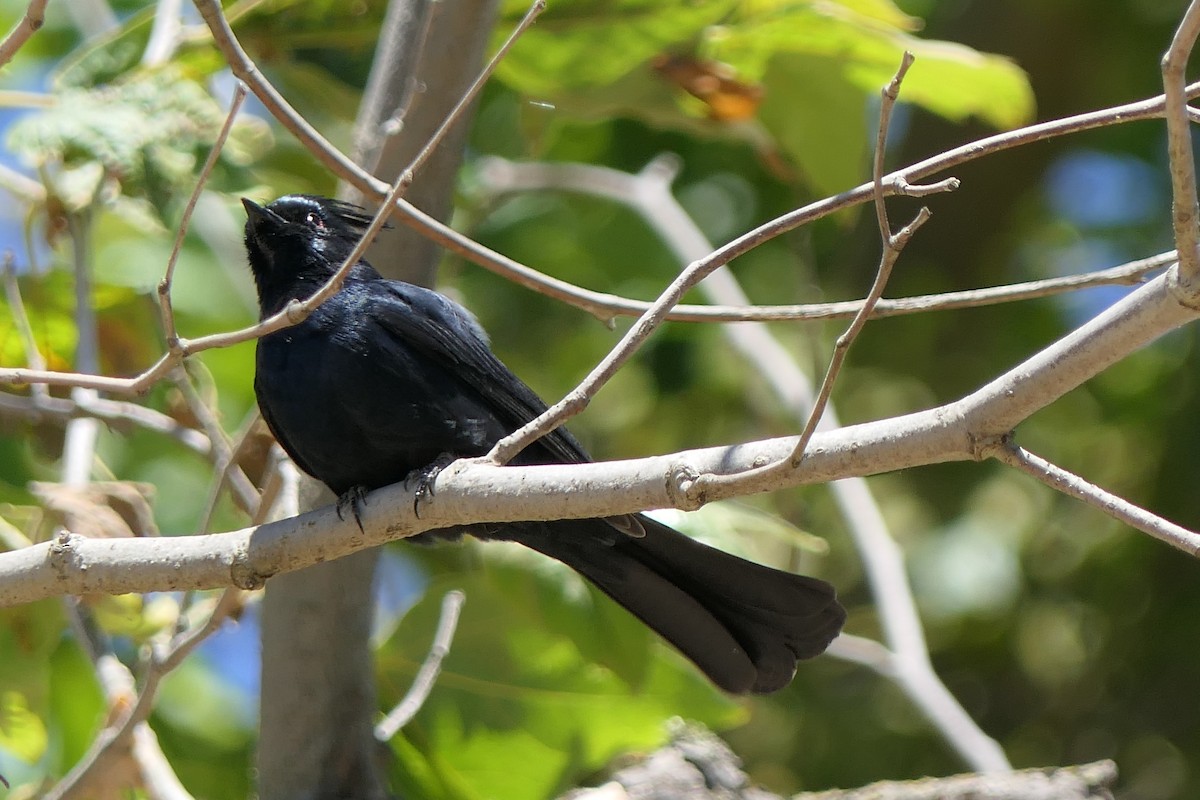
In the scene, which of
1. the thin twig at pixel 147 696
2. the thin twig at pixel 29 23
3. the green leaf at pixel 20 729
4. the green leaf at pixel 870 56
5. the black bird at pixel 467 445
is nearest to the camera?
the thin twig at pixel 29 23

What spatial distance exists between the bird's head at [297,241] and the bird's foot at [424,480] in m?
0.70

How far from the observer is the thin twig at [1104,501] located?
1.87m

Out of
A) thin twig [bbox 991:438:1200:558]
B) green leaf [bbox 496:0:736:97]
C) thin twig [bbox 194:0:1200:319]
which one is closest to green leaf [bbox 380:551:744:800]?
thin twig [bbox 194:0:1200:319]

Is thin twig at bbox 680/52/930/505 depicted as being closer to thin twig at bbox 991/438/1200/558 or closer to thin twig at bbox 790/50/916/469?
thin twig at bbox 790/50/916/469

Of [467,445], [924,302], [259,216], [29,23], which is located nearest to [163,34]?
[259,216]

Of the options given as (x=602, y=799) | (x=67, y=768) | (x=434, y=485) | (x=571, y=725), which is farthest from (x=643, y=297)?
(x=434, y=485)

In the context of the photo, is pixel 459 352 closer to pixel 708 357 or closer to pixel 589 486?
pixel 589 486

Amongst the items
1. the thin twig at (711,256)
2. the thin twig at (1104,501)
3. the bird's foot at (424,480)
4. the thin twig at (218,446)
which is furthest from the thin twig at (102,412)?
the thin twig at (1104,501)

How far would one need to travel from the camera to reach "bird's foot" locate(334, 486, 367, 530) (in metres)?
2.66

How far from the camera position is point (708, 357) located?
6047mm

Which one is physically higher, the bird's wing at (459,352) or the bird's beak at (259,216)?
the bird's beak at (259,216)

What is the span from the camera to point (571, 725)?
4102mm

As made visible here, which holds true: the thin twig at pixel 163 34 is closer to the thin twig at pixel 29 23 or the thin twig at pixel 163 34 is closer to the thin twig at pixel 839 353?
the thin twig at pixel 29 23

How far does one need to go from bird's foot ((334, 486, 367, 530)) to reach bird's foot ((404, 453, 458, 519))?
108 mm
